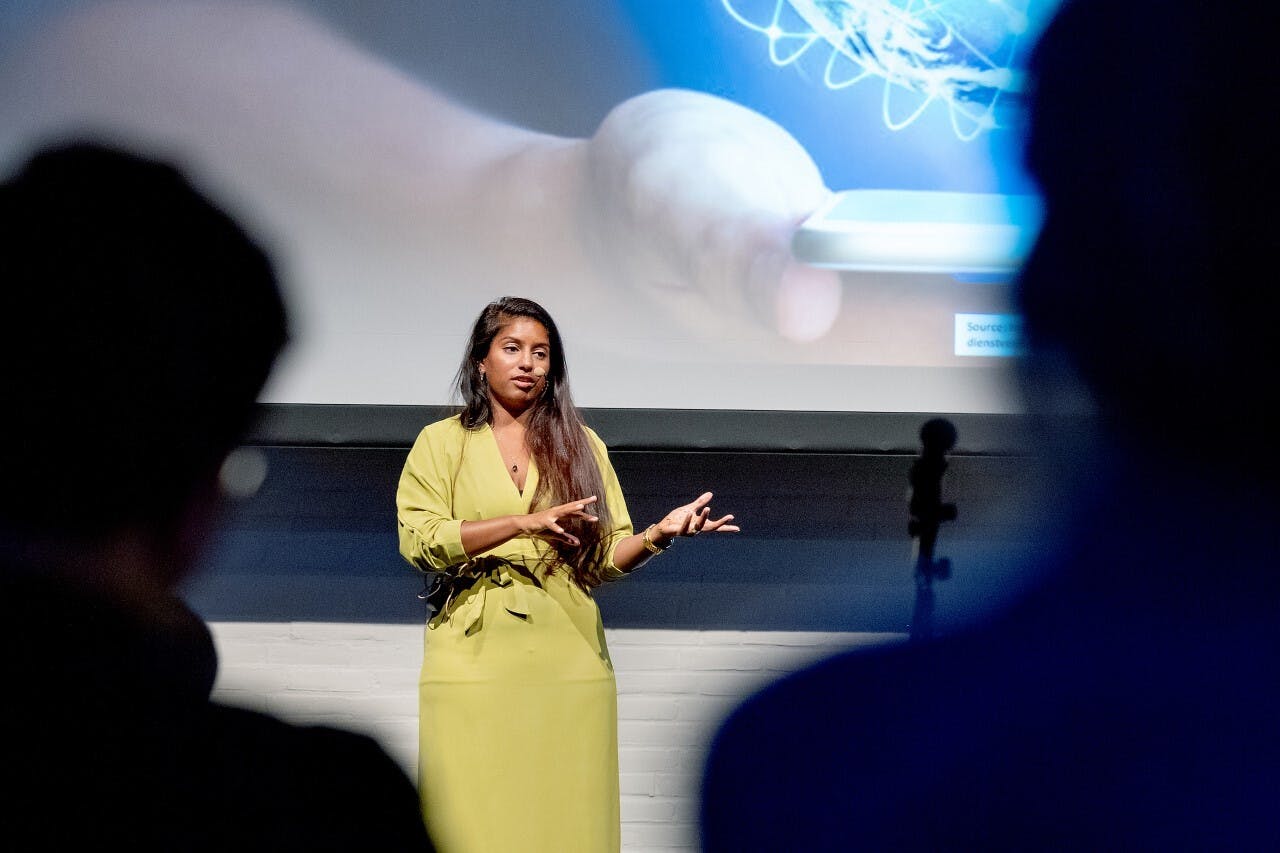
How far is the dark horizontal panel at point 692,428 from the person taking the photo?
278 cm

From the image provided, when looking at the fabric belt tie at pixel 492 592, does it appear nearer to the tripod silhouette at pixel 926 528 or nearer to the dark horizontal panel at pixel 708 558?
the dark horizontal panel at pixel 708 558

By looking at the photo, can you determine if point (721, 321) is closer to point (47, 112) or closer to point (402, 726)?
point (402, 726)

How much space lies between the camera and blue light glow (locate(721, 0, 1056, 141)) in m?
2.77

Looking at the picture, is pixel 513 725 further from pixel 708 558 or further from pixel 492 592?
pixel 708 558

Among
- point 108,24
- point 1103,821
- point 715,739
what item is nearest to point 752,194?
point 715,739

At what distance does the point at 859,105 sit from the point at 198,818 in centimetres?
224

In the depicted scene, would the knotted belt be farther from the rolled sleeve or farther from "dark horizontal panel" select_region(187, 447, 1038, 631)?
"dark horizontal panel" select_region(187, 447, 1038, 631)

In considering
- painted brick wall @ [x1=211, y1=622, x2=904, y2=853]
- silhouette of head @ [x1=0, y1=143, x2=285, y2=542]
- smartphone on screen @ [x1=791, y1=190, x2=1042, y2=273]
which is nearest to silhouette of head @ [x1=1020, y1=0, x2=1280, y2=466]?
smartphone on screen @ [x1=791, y1=190, x2=1042, y2=273]

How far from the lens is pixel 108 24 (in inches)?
112

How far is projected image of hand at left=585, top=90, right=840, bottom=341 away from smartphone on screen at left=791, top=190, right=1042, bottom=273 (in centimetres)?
7

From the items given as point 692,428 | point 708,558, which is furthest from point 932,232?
point 708,558

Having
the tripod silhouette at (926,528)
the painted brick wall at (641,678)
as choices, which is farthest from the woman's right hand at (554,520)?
the tripod silhouette at (926,528)

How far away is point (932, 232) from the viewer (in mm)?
2789

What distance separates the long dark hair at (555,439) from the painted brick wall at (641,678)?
749 mm
